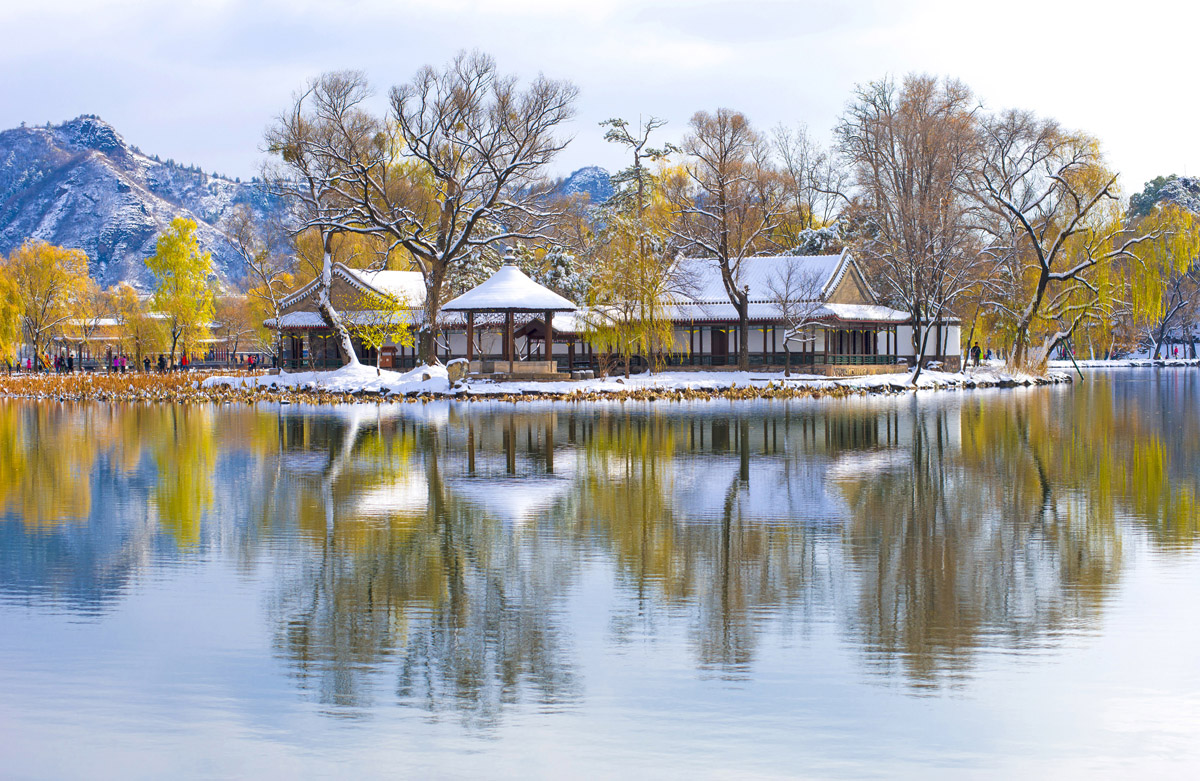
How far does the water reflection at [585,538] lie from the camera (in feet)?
25.7

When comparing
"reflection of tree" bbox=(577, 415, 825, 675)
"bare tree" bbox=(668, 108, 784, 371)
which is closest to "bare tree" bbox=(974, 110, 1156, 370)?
"bare tree" bbox=(668, 108, 784, 371)

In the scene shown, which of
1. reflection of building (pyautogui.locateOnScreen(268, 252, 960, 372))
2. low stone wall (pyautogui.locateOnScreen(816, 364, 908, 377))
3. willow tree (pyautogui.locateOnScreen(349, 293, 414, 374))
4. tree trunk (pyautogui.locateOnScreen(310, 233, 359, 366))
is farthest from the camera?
reflection of building (pyautogui.locateOnScreen(268, 252, 960, 372))

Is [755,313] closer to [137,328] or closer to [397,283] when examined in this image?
[397,283]

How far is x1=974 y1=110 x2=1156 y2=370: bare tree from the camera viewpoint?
178 feet

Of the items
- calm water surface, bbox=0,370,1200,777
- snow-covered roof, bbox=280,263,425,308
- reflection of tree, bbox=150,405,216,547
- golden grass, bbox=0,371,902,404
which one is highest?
snow-covered roof, bbox=280,263,425,308

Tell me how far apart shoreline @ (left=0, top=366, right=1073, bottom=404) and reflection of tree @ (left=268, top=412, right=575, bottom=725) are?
88.4 feet

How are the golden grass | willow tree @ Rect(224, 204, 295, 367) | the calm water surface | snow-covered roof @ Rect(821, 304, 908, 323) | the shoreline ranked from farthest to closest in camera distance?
willow tree @ Rect(224, 204, 295, 367), snow-covered roof @ Rect(821, 304, 908, 323), the shoreline, the golden grass, the calm water surface

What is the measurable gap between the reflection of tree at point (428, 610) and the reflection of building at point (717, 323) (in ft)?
130

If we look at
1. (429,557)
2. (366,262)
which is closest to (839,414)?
(429,557)

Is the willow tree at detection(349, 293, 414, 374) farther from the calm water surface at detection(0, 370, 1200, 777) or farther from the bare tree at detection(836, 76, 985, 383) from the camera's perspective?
the calm water surface at detection(0, 370, 1200, 777)

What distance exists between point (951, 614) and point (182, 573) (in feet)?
22.1

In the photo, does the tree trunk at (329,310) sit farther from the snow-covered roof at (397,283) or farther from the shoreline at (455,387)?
the shoreline at (455,387)

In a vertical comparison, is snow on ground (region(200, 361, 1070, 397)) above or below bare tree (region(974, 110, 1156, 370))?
below

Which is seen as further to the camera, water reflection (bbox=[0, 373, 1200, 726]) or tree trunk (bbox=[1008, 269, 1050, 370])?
tree trunk (bbox=[1008, 269, 1050, 370])
